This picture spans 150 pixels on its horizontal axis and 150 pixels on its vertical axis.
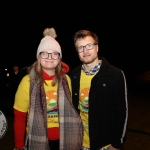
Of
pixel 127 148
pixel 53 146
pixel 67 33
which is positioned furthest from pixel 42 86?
pixel 67 33

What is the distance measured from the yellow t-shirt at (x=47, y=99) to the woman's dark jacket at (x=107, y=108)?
451mm

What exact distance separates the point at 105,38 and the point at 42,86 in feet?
121

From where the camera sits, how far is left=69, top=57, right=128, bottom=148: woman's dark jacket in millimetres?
2385

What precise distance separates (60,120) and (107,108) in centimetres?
59

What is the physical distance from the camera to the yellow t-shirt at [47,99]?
2422mm

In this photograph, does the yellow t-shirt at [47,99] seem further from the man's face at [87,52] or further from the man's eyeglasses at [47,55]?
the man's face at [87,52]

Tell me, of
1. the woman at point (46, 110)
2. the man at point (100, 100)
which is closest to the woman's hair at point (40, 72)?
the woman at point (46, 110)

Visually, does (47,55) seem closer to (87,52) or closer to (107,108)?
(87,52)

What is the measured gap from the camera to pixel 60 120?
247 cm

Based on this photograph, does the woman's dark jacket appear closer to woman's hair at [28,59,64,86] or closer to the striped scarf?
the striped scarf

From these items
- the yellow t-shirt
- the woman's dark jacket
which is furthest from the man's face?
the yellow t-shirt

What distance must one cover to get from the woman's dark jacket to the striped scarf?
0.20 m

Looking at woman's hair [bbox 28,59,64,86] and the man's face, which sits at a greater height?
the man's face

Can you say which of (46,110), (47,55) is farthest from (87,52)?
(46,110)
